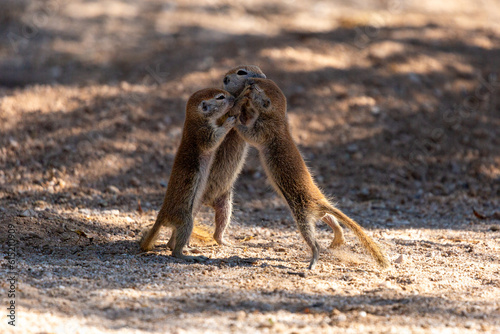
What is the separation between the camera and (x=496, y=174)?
8273 mm

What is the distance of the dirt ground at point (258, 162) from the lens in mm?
4062

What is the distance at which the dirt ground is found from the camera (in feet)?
13.3

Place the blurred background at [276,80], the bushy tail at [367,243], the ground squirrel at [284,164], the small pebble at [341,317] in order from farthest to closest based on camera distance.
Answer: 1. the blurred background at [276,80]
2. the ground squirrel at [284,164]
3. the bushy tail at [367,243]
4. the small pebble at [341,317]

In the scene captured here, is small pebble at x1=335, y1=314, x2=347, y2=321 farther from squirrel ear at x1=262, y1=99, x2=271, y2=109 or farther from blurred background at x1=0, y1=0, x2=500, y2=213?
blurred background at x1=0, y1=0, x2=500, y2=213

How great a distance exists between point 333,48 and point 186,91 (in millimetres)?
3260

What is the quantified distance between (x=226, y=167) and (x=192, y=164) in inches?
19.1

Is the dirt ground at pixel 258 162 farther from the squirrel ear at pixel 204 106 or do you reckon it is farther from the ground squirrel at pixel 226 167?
the squirrel ear at pixel 204 106

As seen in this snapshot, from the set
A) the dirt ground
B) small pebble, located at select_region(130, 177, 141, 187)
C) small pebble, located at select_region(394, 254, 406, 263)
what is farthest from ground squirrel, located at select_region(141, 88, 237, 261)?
small pebble, located at select_region(130, 177, 141, 187)

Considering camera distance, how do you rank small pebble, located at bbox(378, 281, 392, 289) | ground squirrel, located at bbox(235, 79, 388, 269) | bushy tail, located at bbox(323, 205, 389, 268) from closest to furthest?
small pebble, located at bbox(378, 281, 392, 289), bushy tail, located at bbox(323, 205, 389, 268), ground squirrel, located at bbox(235, 79, 388, 269)

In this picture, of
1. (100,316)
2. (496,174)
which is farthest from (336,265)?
(496,174)

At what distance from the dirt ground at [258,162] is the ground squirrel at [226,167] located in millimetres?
362

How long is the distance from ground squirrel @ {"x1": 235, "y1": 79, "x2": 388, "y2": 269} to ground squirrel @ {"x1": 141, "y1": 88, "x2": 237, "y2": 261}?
212 millimetres

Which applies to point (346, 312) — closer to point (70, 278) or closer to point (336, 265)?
point (336, 265)

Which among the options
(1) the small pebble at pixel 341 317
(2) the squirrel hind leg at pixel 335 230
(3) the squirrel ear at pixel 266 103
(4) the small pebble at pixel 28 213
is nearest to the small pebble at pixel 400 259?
(2) the squirrel hind leg at pixel 335 230
